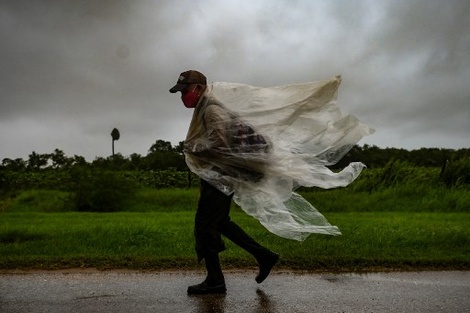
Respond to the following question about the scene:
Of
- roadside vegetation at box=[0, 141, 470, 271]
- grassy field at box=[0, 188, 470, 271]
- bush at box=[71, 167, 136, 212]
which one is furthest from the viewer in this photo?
bush at box=[71, 167, 136, 212]

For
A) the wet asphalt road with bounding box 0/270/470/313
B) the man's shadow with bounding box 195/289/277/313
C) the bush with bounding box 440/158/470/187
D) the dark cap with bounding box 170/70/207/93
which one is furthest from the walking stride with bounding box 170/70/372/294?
the bush with bounding box 440/158/470/187

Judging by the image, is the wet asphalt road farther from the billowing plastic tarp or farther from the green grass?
the billowing plastic tarp

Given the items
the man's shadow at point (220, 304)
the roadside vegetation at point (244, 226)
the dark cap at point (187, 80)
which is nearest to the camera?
the man's shadow at point (220, 304)

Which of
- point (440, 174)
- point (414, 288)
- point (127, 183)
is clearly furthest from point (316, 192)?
point (414, 288)

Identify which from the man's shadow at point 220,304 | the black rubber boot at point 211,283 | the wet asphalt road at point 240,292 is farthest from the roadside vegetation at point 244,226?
the man's shadow at point 220,304

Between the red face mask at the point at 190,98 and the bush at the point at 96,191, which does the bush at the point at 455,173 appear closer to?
the bush at the point at 96,191

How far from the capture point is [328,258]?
7156 mm

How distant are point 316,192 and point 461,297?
13.2m

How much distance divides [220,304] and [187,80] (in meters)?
2.08

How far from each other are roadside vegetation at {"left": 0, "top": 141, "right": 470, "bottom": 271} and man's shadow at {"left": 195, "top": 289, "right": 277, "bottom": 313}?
1663 millimetres

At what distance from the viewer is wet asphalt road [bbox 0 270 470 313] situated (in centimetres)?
486

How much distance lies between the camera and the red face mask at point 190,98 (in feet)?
17.3

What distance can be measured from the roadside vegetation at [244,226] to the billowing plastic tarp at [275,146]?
24.1 inches

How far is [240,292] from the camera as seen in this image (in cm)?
545
